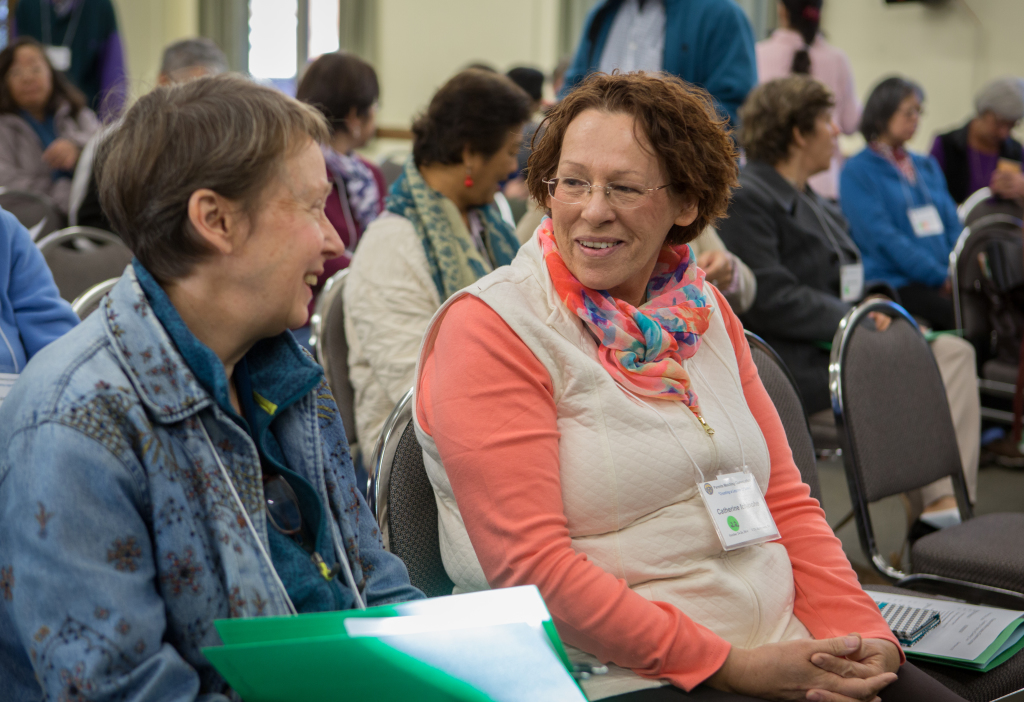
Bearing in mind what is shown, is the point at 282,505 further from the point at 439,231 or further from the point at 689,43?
the point at 689,43

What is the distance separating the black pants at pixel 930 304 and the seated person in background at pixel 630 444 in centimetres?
335

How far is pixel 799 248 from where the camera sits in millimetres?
3080

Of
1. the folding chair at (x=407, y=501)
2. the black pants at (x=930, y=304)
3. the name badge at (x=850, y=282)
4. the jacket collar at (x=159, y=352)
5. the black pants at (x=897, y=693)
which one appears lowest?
the black pants at (x=930, y=304)

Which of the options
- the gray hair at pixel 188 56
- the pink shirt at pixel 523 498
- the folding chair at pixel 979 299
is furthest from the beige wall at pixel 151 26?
the pink shirt at pixel 523 498

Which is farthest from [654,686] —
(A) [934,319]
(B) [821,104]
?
(A) [934,319]

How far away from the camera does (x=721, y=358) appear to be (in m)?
1.54

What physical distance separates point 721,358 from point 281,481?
77 centimetres

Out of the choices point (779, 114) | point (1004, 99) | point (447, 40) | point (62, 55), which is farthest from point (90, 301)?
point (447, 40)

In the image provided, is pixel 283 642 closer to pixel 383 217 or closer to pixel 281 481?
pixel 281 481

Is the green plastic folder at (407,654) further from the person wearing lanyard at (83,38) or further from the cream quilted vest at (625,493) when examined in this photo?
the person wearing lanyard at (83,38)

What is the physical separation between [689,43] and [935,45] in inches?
193

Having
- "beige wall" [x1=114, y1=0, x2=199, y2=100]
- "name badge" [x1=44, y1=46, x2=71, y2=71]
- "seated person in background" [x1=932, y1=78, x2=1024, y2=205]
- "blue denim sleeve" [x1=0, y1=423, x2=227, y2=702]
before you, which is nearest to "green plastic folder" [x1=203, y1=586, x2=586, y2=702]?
"blue denim sleeve" [x1=0, y1=423, x2=227, y2=702]

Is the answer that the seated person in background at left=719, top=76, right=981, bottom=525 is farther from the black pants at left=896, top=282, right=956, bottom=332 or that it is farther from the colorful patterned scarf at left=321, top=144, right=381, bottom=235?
the colorful patterned scarf at left=321, top=144, right=381, bottom=235

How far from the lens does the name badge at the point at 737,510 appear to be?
133 centimetres
